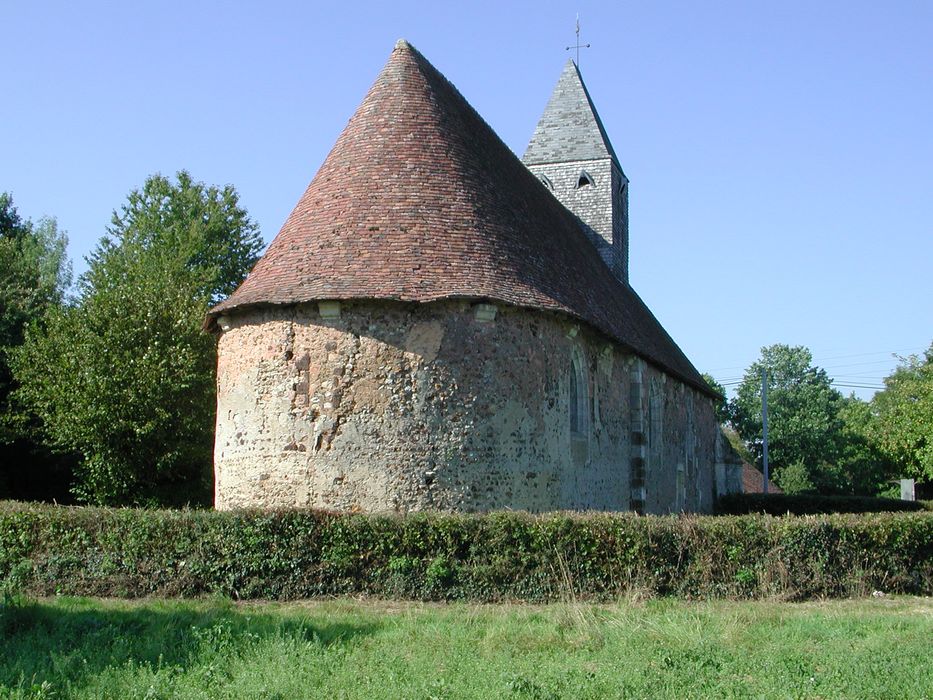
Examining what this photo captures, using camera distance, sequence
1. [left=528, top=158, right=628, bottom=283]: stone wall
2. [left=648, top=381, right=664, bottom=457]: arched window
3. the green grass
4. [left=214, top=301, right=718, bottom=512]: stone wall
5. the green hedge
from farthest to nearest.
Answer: [left=528, top=158, right=628, bottom=283]: stone wall
[left=648, top=381, right=664, bottom=457]: arched window
[left=214, top=301, right=718, bottom=512]: stone wall
the green hedge
the green grass

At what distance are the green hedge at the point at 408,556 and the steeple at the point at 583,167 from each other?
50.8 ft

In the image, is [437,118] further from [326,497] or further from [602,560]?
[602,560]

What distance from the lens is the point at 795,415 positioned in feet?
180

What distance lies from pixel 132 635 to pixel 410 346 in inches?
219

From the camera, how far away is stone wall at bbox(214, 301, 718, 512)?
12.8 metres

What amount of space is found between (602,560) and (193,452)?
11923mm

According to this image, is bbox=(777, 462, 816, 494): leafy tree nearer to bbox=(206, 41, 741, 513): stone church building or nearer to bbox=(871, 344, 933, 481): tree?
bbox=(871, 344, 933, 481): tree

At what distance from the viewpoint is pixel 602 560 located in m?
11.2

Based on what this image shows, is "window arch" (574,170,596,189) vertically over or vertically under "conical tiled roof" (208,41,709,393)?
over

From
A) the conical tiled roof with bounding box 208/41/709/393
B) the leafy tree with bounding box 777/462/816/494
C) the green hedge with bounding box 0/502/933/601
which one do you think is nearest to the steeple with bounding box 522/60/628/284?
the conical tiled roof with bounding box 208/41/709/393

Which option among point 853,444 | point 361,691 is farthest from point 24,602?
point 853,444

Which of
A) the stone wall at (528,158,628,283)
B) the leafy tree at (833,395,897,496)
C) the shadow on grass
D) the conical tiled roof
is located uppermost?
the stone wall at (528,158,628,283)

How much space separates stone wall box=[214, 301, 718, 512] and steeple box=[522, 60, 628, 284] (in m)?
13.2

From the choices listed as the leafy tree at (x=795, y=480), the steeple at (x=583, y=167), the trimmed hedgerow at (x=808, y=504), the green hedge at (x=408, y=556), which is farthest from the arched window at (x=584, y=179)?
the leafy tree at (x=795, y=480)
